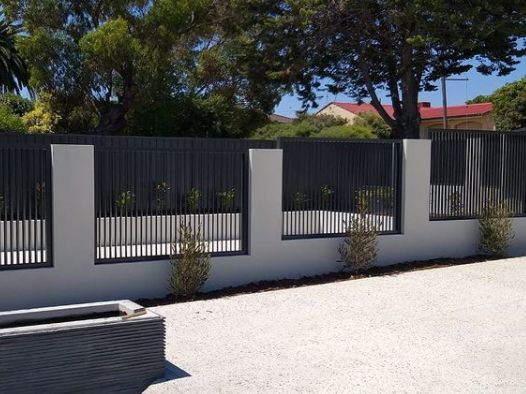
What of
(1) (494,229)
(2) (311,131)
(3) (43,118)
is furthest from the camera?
(2) (311,131)

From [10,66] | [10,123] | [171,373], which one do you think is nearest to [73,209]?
[171,373]

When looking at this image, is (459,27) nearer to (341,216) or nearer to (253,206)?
(341,216)

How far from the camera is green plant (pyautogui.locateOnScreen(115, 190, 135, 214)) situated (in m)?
8.62

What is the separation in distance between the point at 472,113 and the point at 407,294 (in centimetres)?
3910

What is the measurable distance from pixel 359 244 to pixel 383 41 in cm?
1244

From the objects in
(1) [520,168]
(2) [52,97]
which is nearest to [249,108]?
(2) [52,97]

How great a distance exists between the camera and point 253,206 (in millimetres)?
9484

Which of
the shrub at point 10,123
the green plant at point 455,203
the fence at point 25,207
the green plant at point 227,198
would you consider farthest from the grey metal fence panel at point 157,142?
the shrub at point 10,123

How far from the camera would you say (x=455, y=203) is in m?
11.9

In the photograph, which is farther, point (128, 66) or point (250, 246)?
point (128, 66)

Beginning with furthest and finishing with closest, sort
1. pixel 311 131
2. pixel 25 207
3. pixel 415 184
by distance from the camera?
pixel 311 131
pixel 415 184
pixel 25 207

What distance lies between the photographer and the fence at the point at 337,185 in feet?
33.0

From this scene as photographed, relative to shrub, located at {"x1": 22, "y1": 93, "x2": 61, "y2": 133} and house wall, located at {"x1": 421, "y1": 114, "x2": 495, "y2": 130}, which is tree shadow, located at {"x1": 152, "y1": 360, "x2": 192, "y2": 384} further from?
house wall, located at {"x1": 421, "y1": 114, "x2": 495, "y2": 130}

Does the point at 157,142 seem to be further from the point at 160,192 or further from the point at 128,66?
the point at 128,66
